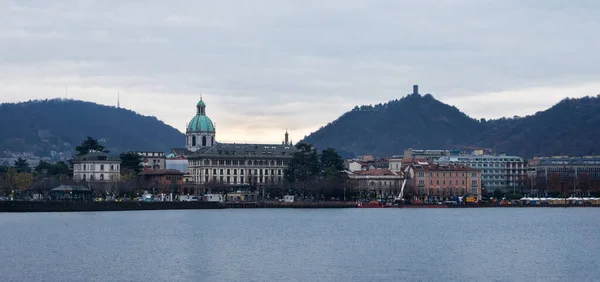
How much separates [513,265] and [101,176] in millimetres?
105947

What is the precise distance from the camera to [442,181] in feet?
540

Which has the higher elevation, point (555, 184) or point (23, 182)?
point (23, 182)

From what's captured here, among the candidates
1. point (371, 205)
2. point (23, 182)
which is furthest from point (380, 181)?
point (23, 182)

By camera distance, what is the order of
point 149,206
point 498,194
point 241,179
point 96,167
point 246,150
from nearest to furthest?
point 149,206 → point 96,167 → point 498,194 → point 241,179 → point 246,150

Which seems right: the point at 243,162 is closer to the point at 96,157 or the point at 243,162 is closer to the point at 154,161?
the point at 96,157

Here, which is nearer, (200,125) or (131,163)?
(131,163)

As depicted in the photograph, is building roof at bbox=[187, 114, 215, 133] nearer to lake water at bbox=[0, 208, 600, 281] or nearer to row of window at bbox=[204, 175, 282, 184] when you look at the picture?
row of window at bbox=[204, 175, 282, 184]

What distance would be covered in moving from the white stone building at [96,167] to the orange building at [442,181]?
3866 cm

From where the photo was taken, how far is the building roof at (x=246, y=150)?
17488cm

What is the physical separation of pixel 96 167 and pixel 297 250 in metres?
95.1

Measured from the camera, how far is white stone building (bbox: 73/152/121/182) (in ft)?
522

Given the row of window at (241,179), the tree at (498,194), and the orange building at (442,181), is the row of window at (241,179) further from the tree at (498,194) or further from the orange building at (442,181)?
the tree at (498,194)

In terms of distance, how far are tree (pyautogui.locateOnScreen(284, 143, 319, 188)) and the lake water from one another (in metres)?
54.9

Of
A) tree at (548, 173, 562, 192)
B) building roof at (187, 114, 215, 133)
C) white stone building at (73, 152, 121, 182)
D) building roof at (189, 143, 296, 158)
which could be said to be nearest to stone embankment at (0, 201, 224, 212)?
white stone building at (73, 152, 121, 182)
